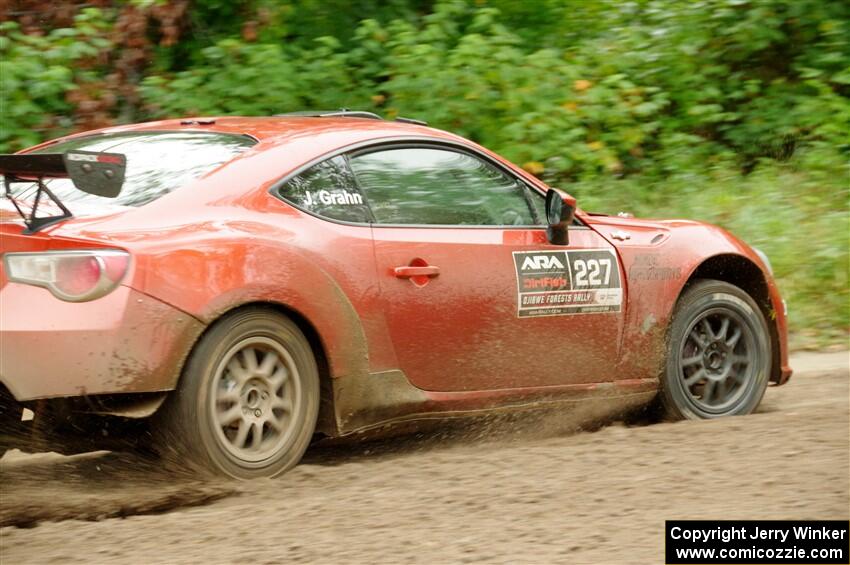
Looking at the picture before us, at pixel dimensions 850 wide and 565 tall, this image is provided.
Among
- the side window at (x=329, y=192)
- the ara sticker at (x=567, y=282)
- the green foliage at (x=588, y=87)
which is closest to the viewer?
the side window at (x=329, y=192)

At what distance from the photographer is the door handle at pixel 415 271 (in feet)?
18.0

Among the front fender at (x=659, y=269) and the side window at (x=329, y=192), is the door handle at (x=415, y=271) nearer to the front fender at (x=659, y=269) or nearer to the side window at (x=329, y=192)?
the side window at (x=329, y=192)

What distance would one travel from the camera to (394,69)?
11180mm

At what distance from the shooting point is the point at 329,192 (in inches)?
216

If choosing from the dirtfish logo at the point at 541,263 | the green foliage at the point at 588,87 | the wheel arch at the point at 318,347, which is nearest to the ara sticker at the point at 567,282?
the dirtfish logo at the point at 541,263

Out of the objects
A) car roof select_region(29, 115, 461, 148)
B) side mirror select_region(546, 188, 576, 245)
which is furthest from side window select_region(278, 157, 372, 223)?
side mirror select_region(546, 188, 576, 245)

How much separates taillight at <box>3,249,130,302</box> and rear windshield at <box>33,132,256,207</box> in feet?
1.26

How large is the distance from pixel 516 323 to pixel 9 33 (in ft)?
19.5

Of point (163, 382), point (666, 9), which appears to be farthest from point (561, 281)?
point (666, 9)

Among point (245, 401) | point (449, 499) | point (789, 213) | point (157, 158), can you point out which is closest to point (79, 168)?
point (157, 158)

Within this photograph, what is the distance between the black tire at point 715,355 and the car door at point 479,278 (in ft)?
1.32

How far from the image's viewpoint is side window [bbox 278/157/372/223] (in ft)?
17.6

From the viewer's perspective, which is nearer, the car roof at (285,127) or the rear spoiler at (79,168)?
the rear spoiler at (79,168)

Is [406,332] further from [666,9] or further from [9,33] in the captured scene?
[666,9]
